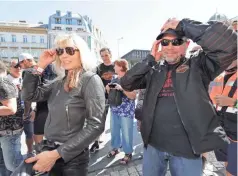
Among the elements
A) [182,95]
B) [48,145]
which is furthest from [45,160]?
[182,95]

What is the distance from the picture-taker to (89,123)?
1584 mm

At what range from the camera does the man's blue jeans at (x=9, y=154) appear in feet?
8.29

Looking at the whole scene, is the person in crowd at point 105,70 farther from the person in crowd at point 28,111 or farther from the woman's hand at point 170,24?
the woman's hand at point 170,24

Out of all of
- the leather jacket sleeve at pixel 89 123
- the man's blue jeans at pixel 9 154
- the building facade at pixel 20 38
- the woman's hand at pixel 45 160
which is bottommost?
the man's blue jeans at pixel 9 154

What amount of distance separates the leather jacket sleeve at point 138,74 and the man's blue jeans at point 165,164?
2.04 ft

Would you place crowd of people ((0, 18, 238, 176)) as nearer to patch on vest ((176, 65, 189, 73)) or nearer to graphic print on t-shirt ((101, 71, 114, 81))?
patch on vest ((176, 65, 189, 73))

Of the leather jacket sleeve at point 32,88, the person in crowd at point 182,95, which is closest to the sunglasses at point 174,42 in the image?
the person in crowd at point 182,95

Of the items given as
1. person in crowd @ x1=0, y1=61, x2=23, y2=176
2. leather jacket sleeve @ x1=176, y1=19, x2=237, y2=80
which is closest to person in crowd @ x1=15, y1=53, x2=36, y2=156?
person in crowd @ x1=0, y1=61, x2=23, y2=176

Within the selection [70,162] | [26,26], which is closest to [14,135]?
[70,162]

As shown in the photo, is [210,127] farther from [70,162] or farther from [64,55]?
[64,55]

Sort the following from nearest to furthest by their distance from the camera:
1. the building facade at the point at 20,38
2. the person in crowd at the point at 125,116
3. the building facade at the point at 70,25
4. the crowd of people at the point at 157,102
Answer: the crowd of people at the point at 157,102
the person in crowd at the point at 125,116
the building facade at the point at 20,38
the building facade at the point at 70,25

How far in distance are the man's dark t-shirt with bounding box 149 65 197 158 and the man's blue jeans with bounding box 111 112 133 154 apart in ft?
6.69

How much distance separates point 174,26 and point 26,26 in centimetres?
5863

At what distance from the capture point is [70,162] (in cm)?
163
